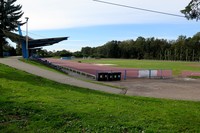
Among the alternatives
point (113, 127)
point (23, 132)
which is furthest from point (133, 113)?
point (23, 132)

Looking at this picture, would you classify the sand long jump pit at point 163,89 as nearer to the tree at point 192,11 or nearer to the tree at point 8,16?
the tree at point 192,11

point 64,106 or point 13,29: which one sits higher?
point 13,29

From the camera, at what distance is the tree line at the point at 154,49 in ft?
409

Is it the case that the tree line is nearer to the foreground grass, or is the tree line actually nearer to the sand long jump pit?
the sand long jump pit

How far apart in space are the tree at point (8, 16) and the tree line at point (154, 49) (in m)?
87.0

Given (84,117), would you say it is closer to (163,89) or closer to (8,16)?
(163,89)

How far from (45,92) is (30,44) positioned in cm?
3596

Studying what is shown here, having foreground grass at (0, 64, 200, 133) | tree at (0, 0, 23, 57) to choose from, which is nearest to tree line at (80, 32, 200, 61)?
tree at (0, 0, 23, 57)

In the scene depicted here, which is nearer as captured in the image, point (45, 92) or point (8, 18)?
point (45, 92)

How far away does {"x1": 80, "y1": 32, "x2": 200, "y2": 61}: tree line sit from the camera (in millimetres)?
124812

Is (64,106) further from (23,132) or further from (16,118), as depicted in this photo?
(23,132)

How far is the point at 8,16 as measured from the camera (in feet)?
176

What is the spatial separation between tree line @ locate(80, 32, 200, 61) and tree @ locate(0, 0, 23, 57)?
86994 mm

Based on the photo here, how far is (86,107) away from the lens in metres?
8.88
